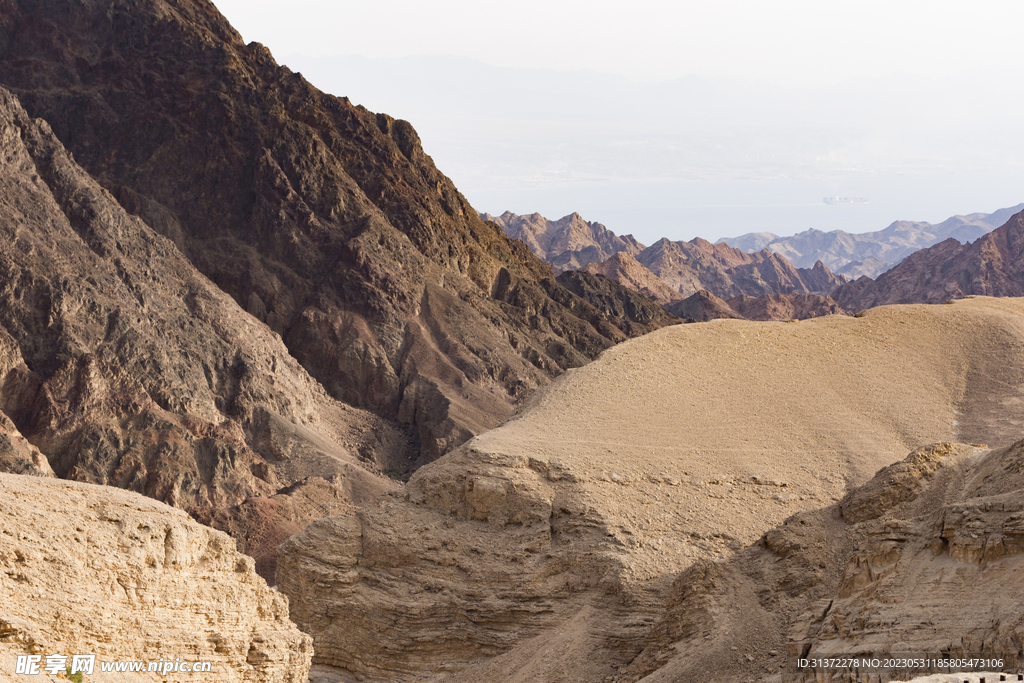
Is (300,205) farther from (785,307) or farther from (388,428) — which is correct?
(785,307)

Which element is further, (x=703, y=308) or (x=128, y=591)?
(x=703, y=308)

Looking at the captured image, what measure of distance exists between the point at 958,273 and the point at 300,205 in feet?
308

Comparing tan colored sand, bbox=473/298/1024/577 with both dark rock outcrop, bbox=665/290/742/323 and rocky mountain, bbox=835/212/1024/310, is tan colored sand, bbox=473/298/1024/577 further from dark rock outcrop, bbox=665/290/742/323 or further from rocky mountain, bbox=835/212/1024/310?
rocky mountain, bbox=835/212/1024/310

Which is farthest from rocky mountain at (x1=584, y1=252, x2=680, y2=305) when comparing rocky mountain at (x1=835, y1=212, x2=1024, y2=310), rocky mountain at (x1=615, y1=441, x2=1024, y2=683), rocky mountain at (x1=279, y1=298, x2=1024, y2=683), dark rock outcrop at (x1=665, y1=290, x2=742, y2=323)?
rocky mountain at (x1=615, y1=441, x2=1024, y2=683)

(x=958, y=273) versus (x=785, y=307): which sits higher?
(x=958, y=273)

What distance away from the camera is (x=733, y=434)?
36250 millimetres

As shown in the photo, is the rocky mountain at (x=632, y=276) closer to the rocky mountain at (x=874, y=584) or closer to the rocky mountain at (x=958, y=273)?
the rocky mountain at (x=958, y=273)

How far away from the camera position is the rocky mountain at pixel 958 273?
469ft

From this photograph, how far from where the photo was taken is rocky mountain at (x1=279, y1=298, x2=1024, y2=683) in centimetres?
2236

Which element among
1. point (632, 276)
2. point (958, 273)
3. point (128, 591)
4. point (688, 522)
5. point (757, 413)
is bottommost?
point (128, 591)

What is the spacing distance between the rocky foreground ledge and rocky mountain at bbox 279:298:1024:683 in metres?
9.15

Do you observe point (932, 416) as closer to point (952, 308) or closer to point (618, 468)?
point (952, 308)

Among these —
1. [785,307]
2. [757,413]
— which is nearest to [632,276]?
[785,307]

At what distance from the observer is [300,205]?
307ft
